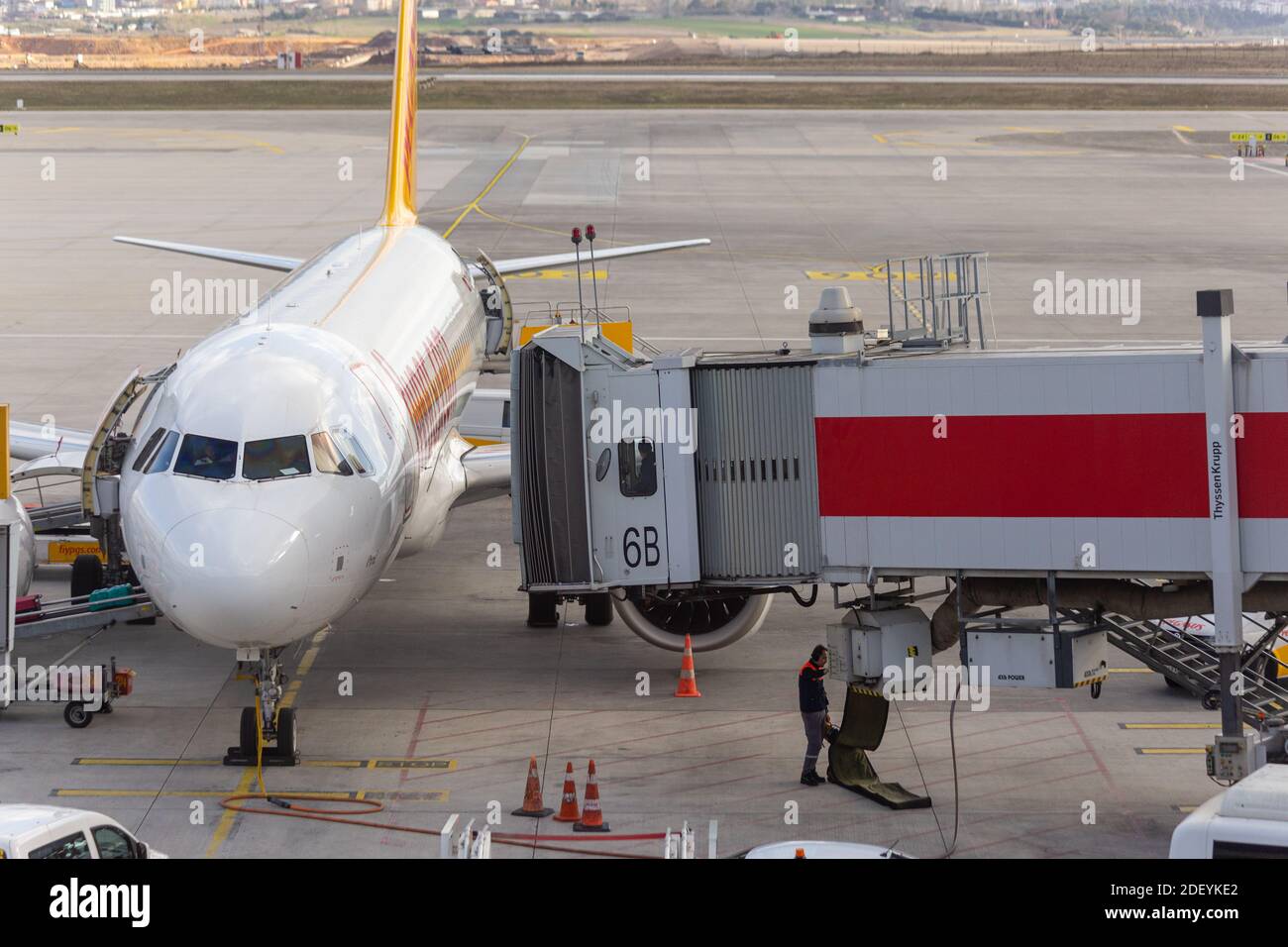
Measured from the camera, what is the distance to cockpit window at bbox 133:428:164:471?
20.3 m

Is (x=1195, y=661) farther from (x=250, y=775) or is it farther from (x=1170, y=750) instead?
(x=250, y=775)

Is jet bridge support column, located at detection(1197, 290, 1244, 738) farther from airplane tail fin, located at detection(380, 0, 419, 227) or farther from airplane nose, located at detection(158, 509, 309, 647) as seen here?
airplane tail fin, located at detection(380, 0, 419, 227)

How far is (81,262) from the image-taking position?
207ft

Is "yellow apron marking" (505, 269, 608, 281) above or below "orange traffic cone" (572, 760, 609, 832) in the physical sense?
above

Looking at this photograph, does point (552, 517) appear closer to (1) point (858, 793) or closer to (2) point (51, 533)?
(1) point (858, 793)

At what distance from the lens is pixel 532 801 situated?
19078 millimetres

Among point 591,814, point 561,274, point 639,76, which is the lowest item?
point 591,814

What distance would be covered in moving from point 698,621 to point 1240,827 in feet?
34.5

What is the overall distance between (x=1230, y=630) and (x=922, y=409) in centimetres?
400

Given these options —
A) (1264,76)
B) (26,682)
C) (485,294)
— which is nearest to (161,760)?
(26,682)

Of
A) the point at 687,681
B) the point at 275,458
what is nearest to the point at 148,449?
the point at 275,458

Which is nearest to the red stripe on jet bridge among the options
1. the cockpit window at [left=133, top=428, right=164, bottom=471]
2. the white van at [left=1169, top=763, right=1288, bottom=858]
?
the white van at [left=1169, top=763, right=1288, bottom=858]

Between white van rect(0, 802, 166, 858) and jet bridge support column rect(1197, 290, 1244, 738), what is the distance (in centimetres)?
1103

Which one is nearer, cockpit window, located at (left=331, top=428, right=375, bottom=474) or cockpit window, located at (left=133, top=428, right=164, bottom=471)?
cockpit window, located at (left=133, top=428, right=164, bottom=471)
